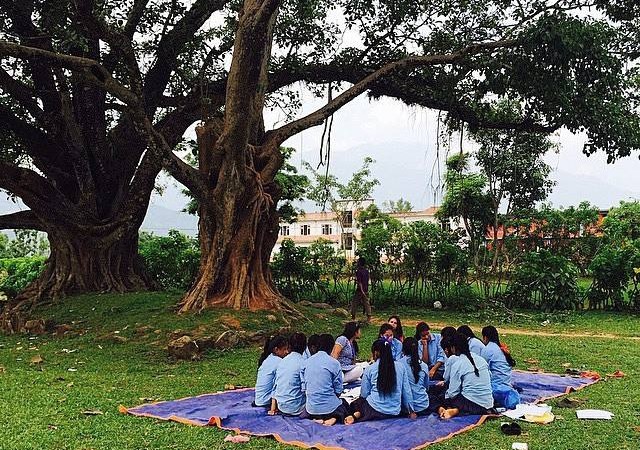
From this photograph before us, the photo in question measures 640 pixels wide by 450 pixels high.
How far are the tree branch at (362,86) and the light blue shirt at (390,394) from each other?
726 centimetres

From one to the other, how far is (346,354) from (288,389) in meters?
1.67

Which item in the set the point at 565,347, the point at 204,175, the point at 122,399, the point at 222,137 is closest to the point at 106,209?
the point at 204,175

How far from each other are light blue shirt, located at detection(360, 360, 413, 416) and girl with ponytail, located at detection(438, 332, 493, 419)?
0.35 m

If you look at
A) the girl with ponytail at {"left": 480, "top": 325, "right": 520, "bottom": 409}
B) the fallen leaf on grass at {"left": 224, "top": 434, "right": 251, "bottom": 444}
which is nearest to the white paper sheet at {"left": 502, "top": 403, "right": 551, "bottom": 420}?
the girl with ponytail at {"left": 480, "top": 325, "right": 520, "bottom": 409}

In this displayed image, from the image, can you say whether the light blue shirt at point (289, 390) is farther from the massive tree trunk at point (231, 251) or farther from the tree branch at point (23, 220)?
the tree branch at point (23, 220)

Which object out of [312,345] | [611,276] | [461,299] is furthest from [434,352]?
[611,276]

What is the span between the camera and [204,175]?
1203cm

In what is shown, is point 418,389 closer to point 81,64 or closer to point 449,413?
point 449,413

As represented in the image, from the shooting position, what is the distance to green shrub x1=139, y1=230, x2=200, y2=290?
1839 centimetres

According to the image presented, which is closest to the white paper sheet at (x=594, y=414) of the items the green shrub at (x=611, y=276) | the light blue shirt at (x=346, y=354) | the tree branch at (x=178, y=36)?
the light blue shirt at (x=346, y=354)

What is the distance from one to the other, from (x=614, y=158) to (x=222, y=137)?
6.47 metres

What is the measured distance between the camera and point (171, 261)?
1875cm

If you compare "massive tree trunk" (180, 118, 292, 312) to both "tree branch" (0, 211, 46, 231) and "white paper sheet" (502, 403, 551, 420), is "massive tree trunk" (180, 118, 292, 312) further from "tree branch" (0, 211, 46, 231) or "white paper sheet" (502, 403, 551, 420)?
"white paper sheet" (502, 403, 551, 420)

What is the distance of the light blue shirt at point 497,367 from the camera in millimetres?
6719
